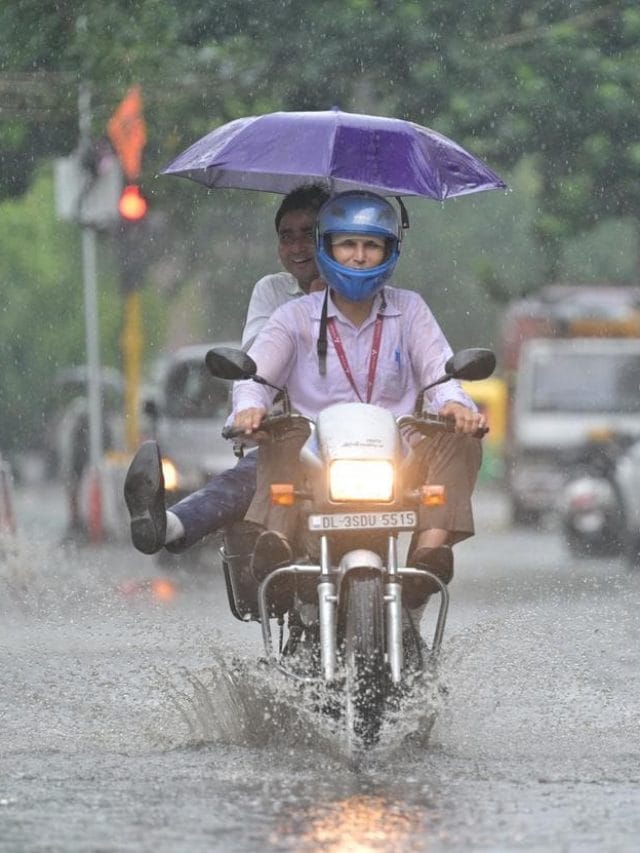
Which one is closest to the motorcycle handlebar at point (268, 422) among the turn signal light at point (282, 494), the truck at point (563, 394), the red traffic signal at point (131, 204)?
the turn signal light at point (282, 494)

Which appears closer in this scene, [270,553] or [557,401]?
[270,553]

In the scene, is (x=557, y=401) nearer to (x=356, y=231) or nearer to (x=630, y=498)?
(x=630, y=498)

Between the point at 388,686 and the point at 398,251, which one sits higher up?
the point at 398,251

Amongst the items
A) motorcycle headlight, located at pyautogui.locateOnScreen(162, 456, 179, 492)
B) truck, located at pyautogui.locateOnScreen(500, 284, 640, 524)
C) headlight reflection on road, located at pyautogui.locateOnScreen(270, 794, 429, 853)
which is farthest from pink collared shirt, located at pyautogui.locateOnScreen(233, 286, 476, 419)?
truck, located at pyautogui.locateOnScreen(500, 284, 640, 524)

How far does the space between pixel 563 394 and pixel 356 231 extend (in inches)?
873

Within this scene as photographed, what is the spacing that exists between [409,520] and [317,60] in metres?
10.5

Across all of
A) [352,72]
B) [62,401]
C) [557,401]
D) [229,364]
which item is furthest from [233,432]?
[62,401]

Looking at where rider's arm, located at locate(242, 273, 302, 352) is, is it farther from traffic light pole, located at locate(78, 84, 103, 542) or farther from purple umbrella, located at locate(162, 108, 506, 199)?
traffic light pole, located at locate(78, 84, 103, 542)

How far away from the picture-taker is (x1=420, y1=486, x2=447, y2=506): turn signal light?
7.19 meters

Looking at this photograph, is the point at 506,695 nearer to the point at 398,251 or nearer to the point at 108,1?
the point at 398,251

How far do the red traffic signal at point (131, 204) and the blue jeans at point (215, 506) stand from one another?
1239 cm

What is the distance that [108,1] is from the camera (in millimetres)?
16688

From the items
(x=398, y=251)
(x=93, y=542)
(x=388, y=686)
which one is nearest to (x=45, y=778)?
(x=388, y=686)

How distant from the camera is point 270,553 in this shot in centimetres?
737
